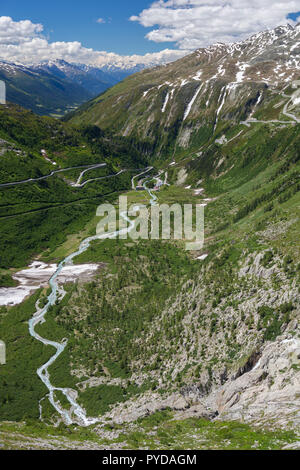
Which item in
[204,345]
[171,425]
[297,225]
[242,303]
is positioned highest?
[297,225]

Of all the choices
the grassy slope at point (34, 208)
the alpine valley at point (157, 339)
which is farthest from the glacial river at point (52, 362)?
the grassy slope at point (34, 208)

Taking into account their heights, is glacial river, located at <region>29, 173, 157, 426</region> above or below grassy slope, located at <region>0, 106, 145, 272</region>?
below

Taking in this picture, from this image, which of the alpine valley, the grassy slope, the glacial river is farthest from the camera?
the grassy slope

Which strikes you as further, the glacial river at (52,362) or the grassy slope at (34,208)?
the grassy slope at (34,208)

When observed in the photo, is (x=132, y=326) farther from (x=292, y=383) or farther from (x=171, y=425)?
(x=292, y=383)

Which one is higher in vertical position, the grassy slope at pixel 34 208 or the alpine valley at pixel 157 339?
the grassy slope at pixel 34 208

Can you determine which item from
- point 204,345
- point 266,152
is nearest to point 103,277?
point 204,345

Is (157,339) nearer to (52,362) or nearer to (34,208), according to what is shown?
(52,362)

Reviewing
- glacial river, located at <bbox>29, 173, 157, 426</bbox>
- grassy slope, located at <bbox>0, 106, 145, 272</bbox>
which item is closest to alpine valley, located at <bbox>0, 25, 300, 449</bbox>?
glacial river, located at <bbox>29, 173, 157, 426</bbox>

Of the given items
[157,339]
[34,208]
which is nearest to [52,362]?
[157,339]

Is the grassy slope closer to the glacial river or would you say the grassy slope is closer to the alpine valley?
the alpine valley

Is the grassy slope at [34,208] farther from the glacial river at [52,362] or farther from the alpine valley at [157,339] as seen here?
the glacial river at [52,362]
